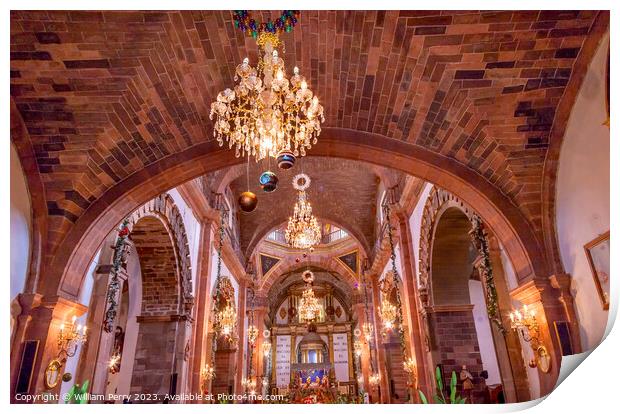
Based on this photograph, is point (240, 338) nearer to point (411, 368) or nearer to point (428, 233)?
point (411, 368)

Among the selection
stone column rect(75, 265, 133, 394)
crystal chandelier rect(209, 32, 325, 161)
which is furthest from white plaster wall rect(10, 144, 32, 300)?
crystal chandelier rect(209, 32, 325, 161)

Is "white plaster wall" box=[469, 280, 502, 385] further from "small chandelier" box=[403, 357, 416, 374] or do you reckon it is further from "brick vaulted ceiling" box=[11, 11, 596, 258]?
"brick vaulted ceiling" box=[11, 11, 596, 258]

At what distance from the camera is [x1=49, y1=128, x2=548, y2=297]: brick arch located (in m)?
5.66

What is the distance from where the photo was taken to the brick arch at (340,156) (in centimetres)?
566

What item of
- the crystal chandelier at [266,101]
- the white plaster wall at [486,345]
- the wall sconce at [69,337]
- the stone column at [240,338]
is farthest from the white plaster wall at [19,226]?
the stone column at [240,338]

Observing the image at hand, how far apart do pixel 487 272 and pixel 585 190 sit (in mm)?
2461

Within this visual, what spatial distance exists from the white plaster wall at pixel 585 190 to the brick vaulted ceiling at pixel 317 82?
1.08 ft

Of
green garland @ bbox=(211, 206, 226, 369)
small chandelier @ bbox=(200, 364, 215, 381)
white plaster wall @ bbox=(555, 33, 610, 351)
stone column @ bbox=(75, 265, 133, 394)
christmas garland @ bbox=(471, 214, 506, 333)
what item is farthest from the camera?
green garland @ bbox=(211, 206, 226, 369)

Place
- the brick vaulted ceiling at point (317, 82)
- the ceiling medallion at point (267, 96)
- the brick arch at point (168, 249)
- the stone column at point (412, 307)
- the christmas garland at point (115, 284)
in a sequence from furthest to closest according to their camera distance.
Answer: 1. the stone column at point (412, 307)
2. the brick arch at point (168, 249)
3. the christmas garland at point (115, 284)
4. the ceiling medallion at point (267, 96)
5. the brick vaulted ceiling at point (317, 82)

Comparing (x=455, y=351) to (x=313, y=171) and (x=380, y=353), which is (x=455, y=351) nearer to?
(x=380, y=353)

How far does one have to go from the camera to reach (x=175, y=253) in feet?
33.1

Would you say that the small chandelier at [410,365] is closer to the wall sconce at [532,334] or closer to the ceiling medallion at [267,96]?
the wall sconce at [532,334]

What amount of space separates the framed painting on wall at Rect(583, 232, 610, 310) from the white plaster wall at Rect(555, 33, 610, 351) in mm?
84

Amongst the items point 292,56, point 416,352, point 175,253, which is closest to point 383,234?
point 416,352
